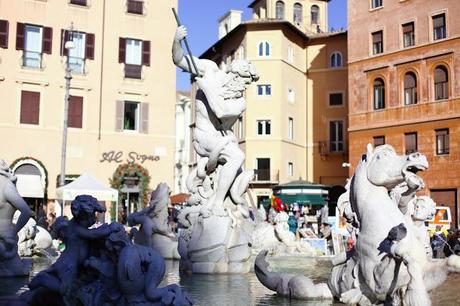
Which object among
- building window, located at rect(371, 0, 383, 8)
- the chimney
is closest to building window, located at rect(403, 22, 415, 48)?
building window, located at rect(371, 0, 383, 8)

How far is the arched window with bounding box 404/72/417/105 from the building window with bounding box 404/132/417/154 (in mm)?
2082

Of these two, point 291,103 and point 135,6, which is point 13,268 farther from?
point 291,103

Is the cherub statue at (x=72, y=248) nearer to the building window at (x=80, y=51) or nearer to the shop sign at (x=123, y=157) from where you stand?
the shop sign at (x=123, y=157)

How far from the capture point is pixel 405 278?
13.5 ft

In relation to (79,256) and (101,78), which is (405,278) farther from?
(101,78)

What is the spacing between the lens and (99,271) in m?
3.86

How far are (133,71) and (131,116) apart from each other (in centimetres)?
269

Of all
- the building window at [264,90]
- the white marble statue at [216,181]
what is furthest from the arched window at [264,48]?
the white marble statue at [216,181]

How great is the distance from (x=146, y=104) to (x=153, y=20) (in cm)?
521

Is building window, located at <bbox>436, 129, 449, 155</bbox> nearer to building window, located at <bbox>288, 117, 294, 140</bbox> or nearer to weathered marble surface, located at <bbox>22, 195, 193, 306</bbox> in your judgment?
building window, located at <bbox>288, 117, 294, 140</bbox>

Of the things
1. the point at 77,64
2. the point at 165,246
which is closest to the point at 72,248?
the point at 165,246

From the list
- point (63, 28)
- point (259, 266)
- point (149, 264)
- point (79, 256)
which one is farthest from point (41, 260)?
point (63, 28)

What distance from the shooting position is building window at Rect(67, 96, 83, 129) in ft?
121

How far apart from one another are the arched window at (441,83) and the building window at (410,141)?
9.32 ft
